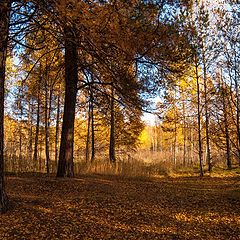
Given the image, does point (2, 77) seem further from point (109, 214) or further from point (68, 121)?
point (68, 121)

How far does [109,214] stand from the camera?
190 inches

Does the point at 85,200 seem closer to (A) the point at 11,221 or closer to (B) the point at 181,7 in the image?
(A) the point at 11,221

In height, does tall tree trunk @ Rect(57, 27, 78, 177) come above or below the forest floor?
above

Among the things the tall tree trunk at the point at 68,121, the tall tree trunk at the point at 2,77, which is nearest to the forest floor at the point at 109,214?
the tall tree trunk at the point at 2,77

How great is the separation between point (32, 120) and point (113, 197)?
1586 cm

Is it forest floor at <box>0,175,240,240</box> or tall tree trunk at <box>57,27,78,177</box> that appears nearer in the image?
forest floor at <box>0,175,240,240</box>

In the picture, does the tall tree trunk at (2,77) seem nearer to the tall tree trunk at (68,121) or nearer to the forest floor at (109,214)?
the forest floor at (109,214)

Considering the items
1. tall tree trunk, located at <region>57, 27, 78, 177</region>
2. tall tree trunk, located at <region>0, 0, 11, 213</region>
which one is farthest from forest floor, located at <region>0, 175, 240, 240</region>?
tall tree trunk, located at <region>57, 27, 78, 177</region>

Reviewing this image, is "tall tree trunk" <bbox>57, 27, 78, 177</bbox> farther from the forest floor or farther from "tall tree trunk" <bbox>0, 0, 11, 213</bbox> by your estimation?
"tall tree trunk" <bbox>0, 0, 11, 213</bbox>

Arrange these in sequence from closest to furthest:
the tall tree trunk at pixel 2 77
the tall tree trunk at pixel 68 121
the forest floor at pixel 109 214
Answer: the forest floor at pixel 109 214, the tall tree trunk at pixel 2 77, the tall tree trunk at pixel 68 121

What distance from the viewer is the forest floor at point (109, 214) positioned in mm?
3914

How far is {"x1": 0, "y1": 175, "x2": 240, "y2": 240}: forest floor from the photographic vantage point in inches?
154

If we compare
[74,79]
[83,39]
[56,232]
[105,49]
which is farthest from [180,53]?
[56,232]

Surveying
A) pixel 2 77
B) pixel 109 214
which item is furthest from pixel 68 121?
pixel 109 214
